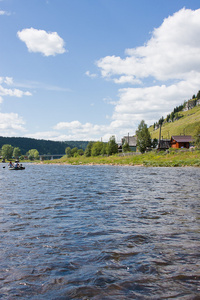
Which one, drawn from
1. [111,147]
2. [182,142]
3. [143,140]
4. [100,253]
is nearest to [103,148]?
[111,147]

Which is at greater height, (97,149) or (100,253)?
(97,149)

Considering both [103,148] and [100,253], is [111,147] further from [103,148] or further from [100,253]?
[100,253]

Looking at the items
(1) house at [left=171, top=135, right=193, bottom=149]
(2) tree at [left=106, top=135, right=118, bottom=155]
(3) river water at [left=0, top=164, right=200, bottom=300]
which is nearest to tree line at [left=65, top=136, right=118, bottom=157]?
(2) tree at [left=106, top=135, right=118, bottom=155]

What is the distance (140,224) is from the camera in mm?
9867

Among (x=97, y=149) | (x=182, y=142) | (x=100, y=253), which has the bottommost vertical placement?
(x=100, y=253)

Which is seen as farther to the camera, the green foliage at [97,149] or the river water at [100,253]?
the green foliage at [97,149]

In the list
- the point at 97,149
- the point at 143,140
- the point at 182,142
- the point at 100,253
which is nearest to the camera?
the point at 100,253

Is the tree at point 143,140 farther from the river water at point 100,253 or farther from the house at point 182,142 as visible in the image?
the river water at point 100,253

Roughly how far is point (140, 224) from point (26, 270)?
510 cm

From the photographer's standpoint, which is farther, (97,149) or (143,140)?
(97,149)

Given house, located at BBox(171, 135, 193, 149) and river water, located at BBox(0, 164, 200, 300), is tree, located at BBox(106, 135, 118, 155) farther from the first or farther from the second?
river water, located at BBox(0, 164, 200, 300)

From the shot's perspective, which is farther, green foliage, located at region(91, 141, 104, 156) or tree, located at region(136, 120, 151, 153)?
green foliage, located at region(91, 141, 104, 156)

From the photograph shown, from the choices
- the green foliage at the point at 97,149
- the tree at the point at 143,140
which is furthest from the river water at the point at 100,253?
the green foliage at the point at 97,149

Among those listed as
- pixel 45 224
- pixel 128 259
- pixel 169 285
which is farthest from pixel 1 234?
pixel 169 285
